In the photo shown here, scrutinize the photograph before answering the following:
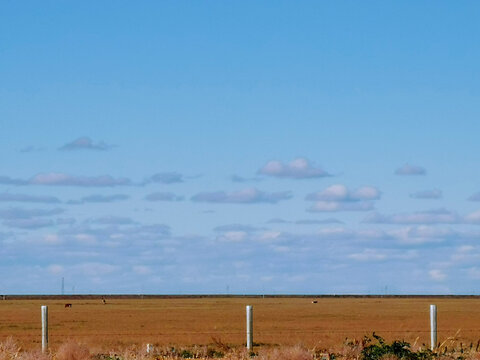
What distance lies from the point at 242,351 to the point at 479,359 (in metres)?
5.61

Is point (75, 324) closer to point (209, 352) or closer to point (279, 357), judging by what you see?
point (209, 352)

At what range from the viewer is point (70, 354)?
18641 mm

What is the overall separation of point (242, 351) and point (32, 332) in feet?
77.8

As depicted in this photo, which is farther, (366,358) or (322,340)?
(322,340)

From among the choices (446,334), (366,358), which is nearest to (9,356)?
(366,358)

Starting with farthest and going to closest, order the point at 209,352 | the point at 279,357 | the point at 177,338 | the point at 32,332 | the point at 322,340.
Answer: the point at 32,332 → the point at 177,338 → the point at 322,340 → the point at 209,352 → the point at 279,357

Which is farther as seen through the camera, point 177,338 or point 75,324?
point 75,324

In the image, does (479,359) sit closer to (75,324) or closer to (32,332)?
(32,332)

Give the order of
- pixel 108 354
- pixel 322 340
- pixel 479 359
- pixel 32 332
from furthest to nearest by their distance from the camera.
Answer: pixel 32 332, pixel 322 340, pixel 108 354, pixel 479 359

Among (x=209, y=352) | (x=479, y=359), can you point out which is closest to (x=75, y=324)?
(x=209, y=352)

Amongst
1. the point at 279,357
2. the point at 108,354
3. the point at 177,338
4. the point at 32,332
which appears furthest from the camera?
the point at 32,332

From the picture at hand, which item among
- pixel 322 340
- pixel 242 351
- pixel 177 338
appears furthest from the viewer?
pixel 177 338

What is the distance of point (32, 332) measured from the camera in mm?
44406

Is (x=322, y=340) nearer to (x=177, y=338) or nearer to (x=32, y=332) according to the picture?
(x=177, y=338)
